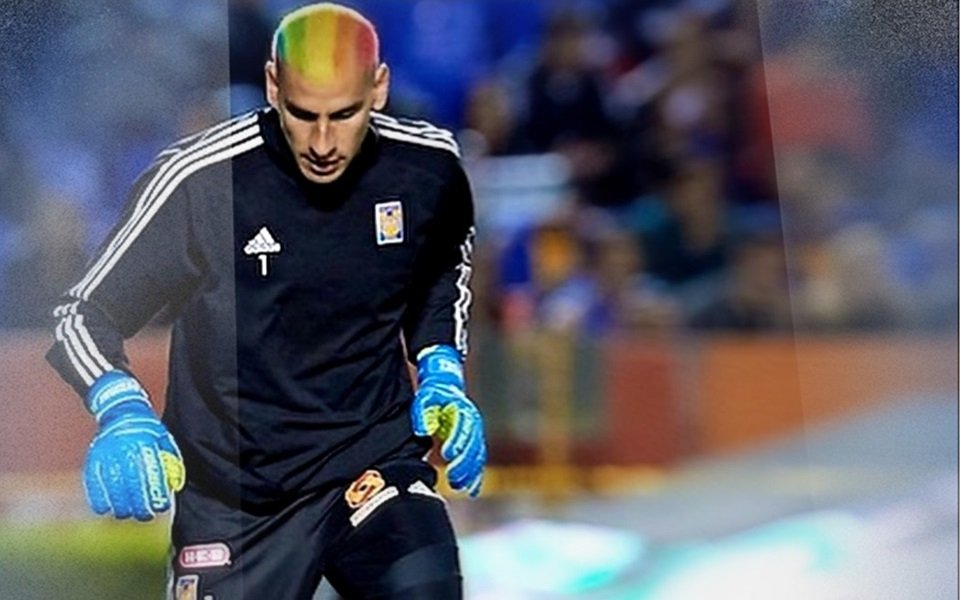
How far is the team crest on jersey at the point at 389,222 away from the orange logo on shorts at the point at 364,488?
0.94 feet

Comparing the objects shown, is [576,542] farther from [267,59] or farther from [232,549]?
[267,59]

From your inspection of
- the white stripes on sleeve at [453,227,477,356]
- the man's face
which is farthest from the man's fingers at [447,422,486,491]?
the man's face

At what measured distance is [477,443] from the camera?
6.73 ft

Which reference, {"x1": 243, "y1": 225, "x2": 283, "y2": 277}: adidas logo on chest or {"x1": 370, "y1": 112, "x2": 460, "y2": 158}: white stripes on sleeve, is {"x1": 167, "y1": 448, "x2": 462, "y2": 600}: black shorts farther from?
{"x1": 370, "y1": 112, "x2": 460, "y2": 158}: white stripes on sleeve

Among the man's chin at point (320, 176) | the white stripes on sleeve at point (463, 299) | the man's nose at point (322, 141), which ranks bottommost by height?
the white stripes on sleeve at point (463, 299)

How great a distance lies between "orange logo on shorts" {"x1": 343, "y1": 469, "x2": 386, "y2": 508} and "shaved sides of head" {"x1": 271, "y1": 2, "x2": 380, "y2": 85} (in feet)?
1.59

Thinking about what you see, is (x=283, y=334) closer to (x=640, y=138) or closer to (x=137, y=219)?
(x=137, y=219)

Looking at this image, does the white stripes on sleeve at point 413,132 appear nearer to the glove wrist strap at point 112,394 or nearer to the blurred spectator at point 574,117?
the blurred spectator at point 574,117

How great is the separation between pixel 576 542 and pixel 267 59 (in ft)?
2.70

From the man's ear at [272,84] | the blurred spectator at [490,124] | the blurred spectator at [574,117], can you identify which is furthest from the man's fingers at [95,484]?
the blurred spectator at [574,117]

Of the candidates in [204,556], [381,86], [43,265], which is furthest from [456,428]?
[43,265]

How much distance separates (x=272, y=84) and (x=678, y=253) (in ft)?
2.35

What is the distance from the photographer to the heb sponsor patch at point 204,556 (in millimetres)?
1971

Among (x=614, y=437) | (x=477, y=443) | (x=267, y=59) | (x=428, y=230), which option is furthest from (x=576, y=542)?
(x=267, y=59)
